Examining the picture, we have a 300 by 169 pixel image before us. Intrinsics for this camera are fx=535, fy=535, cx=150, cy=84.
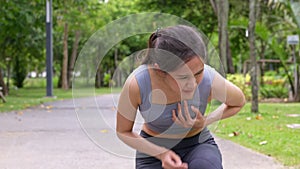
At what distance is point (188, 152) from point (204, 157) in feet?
0.64

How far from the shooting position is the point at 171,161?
8.70 feet

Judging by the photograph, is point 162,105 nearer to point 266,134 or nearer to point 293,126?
point 266,134

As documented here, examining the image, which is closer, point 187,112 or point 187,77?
point 187,77

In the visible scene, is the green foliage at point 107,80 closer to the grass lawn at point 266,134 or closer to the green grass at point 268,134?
the grass lawn at point 266,134

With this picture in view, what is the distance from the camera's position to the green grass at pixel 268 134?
5.27 meters

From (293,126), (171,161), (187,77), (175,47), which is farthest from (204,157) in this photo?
(293,126)

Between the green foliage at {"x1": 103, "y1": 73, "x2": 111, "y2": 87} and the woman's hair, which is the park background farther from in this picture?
the woman's hair

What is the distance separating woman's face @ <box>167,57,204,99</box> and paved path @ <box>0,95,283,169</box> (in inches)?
19.1

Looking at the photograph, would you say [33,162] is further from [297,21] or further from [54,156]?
[297,21]

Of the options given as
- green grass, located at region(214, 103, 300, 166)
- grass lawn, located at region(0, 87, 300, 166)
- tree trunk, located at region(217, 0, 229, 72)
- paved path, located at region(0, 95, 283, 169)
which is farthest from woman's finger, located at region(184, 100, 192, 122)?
tree trunk, located at region(217, 0, 229, 72)

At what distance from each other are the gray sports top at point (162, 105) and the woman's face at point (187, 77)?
7 centimetres

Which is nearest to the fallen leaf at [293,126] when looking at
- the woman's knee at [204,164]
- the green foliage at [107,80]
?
the green foliage at [107,80]

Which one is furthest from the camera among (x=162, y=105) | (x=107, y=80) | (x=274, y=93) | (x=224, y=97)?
(x=274, y=93)

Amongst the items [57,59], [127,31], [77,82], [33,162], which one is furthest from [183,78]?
[57,59]
